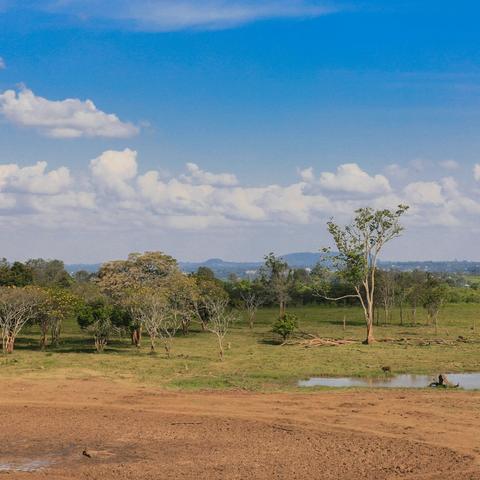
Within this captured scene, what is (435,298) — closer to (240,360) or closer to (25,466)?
(240,360)

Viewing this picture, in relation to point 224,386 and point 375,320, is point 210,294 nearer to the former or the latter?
point 375,320

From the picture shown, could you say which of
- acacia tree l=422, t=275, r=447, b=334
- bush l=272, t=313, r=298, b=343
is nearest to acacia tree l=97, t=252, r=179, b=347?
bush l=272, t=313, r=298, b=343

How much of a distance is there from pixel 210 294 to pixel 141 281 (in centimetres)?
897

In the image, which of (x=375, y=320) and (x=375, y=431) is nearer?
(x=375, y=431)

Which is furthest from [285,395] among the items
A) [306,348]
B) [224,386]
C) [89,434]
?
[306,348]

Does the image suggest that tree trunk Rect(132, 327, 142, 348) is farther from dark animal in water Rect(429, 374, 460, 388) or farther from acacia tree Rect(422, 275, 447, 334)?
acacia tree Rect(422, 275, 447, 334)

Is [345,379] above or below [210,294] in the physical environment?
below

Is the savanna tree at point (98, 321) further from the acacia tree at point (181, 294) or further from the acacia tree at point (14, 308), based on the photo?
the acacia tree at point (181, 294)

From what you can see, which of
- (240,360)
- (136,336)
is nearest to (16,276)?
(136,336)

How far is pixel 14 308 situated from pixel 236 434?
34.2 metres

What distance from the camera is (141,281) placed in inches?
2613

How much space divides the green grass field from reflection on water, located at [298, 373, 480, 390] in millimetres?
1172

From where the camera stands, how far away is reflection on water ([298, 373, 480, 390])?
38312mm

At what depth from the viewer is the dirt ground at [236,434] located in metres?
21.9
